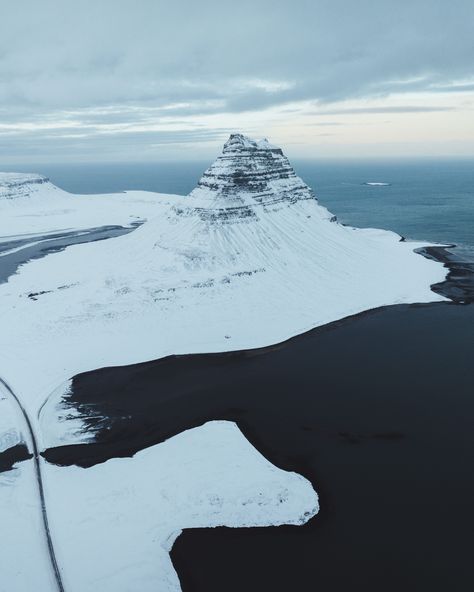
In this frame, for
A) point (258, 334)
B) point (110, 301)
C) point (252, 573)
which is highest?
point (110, 301)

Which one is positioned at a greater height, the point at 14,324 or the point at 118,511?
the point at 14,324

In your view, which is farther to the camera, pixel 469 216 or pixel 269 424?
pixel 469 216

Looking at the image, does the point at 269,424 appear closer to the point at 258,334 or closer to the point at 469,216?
the point at 258,334

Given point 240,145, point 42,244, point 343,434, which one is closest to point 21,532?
point 343,434

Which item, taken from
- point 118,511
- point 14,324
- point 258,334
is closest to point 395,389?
point 258,334

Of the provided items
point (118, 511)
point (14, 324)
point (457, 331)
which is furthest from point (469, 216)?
point (118, 511)

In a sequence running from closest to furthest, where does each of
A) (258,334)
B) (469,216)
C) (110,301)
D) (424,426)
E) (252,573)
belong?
(252,573), (424,426), (258,334), (110,301), (469,216)

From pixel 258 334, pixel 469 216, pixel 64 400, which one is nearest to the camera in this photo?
pixel 64 400
